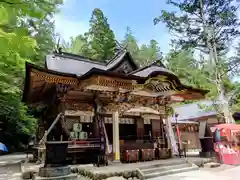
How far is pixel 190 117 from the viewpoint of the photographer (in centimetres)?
1700

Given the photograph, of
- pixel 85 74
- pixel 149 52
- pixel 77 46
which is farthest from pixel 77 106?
pixel 149 52

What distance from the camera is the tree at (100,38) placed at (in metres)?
26.5

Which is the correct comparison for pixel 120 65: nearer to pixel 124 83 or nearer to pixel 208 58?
Answer: pixel 124 83

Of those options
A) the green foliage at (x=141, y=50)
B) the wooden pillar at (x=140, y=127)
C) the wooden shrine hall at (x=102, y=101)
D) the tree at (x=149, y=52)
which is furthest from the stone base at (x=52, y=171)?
the tree at (x=149, y=52)

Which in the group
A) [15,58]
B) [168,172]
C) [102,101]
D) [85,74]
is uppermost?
[85,74]

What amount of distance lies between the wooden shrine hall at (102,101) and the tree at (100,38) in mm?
15417

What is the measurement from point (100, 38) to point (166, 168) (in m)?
23.4

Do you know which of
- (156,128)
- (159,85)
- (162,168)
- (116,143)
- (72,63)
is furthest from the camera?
(156,128)

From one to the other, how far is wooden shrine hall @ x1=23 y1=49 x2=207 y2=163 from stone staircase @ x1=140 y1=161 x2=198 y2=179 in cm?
110

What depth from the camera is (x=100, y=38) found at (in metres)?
27.5

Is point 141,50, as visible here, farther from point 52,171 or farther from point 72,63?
point 52,171

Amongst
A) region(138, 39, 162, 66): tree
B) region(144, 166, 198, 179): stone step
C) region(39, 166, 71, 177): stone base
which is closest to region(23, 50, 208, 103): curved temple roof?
region(39, 166, 71, 177): stone base

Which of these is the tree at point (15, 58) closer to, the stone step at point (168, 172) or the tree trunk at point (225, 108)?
the stone step at point (168, 172)

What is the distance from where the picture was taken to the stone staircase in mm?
6416
